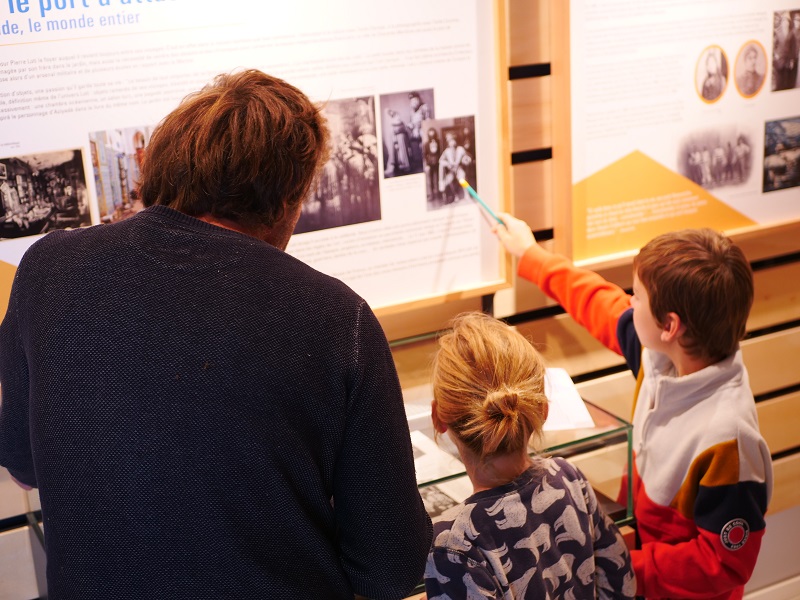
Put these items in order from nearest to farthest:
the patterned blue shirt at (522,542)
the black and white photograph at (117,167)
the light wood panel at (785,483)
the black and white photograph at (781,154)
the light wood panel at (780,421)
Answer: the patterned blue shirt at (522,542) → the black and white photograph at (117,167) → the black and white photograph at (781,154) → the light wood panel at (780,421) → the light wood panel at (785,483)

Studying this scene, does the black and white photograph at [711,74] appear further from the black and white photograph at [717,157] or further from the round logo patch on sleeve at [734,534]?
the round logo patch on sleeve at [734,534]

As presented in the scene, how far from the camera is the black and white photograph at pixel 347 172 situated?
2.08m

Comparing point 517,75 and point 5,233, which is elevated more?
point 517,75

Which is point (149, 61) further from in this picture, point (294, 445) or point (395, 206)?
point (294, 445)

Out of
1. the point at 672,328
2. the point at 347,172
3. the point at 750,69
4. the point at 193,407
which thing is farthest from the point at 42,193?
the point at 750,69

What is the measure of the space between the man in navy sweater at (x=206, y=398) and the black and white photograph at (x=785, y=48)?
1.94 meters

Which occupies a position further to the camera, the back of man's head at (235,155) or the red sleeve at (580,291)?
the red sleeve at (580,291)

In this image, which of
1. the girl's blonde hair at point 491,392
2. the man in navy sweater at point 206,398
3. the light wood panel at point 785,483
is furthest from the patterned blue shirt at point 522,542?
the light wood panel at point 785,483

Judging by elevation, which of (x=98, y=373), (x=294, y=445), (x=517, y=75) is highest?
(x=517, y=75)

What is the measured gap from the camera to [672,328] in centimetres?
199

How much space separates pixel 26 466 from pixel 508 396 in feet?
2.59

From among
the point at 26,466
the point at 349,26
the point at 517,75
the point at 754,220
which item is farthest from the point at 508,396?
the point at 754,220

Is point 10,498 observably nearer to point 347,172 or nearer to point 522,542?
point 347,172

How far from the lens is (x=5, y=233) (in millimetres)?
1797
